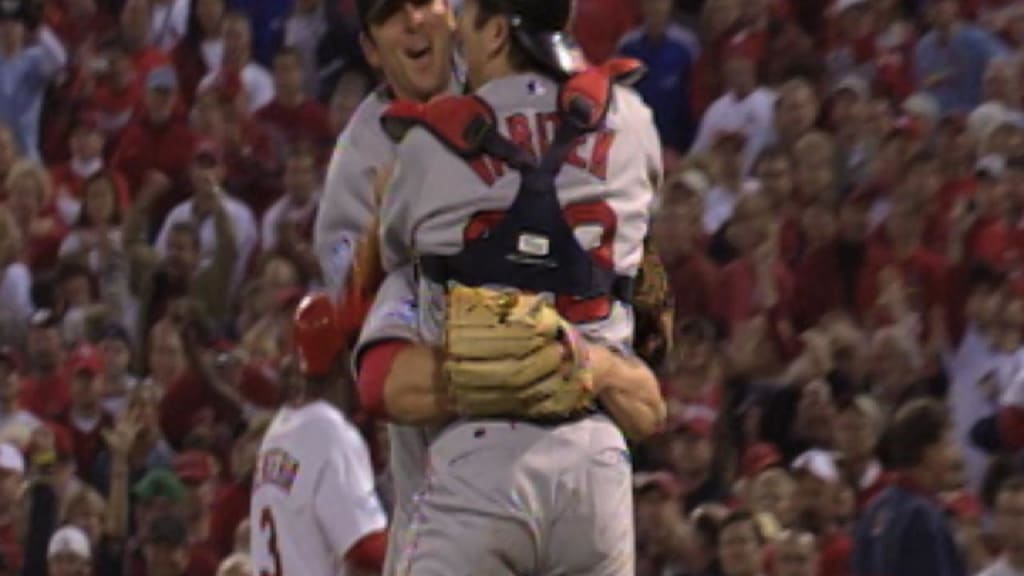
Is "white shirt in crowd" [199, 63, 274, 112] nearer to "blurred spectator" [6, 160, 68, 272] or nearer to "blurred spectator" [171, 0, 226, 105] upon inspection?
"blurred spectator" [171, 0, 226, 105]

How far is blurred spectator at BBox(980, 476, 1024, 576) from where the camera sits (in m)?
8.95

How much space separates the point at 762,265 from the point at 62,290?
313cm

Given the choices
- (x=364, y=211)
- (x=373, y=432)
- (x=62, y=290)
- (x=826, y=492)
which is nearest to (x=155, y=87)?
(x=62, y=290)

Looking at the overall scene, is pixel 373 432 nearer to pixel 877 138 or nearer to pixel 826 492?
pixel 826 492

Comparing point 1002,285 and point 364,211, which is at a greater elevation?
point 364,211

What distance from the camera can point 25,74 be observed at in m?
15.7

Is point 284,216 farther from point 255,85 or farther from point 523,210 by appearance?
point 523,210

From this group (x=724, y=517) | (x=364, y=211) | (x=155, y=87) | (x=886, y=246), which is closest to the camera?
(x=364, y=211)

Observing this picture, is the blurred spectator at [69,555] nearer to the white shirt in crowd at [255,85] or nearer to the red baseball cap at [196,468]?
the red baseball cap at [196,468]

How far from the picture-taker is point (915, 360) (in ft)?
36.8

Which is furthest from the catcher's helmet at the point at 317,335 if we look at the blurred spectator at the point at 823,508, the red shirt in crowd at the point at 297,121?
the red shirt in crowd at the point at 297,121

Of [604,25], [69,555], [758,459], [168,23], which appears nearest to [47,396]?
[69,555]

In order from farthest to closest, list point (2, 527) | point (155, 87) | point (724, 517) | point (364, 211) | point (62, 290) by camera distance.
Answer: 1. point (155, 87)
2. point (62, 290)
3. point (2, 527)
4. point (724, 517)
5. point (364, 211)

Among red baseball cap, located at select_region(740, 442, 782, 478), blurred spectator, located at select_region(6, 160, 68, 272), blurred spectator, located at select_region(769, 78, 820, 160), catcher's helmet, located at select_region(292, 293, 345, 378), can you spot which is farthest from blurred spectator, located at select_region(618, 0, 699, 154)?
catcher's helmet, located at select_region(292, 293, 345, 378)
